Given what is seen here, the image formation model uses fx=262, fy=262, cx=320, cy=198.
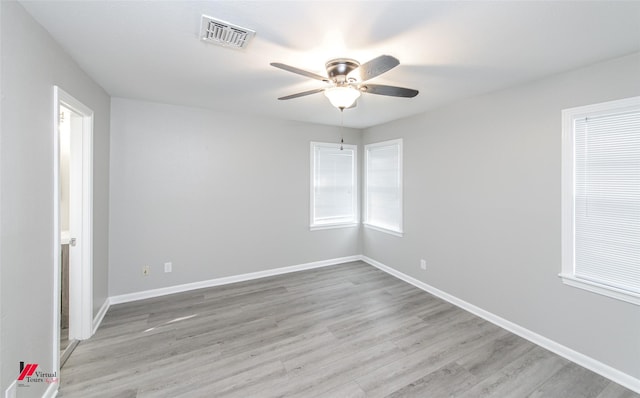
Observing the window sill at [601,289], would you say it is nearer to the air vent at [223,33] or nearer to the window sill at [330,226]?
the window sill at [330,226]

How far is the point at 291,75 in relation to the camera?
2.37 m

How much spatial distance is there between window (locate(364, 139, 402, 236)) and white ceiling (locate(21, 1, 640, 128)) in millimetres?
1611

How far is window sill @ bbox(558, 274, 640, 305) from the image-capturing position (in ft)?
6.44

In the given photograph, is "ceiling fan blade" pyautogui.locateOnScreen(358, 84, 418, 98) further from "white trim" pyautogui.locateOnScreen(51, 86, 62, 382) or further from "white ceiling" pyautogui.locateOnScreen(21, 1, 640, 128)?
"white trim" pyautogui.locateOnScreen(51, 86, 62, 382)

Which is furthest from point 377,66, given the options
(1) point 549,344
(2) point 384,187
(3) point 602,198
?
(2) point 384,187

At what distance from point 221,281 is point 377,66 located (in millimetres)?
3473

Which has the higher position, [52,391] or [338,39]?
[338,39]

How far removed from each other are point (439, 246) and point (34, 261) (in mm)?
3866

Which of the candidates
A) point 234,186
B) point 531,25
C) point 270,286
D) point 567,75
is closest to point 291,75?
point 531,25

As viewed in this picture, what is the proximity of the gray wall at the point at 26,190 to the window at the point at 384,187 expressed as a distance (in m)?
3.87

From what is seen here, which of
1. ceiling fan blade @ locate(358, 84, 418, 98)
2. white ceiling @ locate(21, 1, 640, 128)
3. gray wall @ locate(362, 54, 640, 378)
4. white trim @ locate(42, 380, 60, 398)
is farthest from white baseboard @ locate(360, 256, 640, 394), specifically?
white trim @ locate(42, 380, 60, 398)

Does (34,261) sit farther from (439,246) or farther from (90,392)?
(439,246)

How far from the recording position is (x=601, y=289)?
2111 millimetres

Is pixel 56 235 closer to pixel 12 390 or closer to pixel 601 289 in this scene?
pixel 12 390
